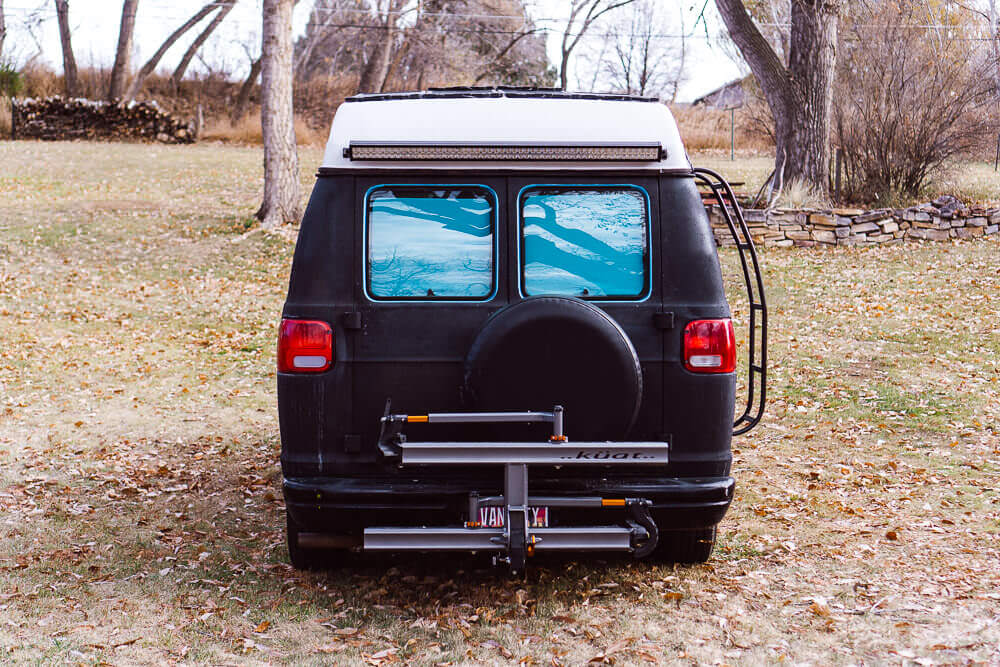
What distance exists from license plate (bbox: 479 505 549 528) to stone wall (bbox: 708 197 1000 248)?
46.7 feet

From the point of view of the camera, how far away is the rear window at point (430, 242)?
449 centimetres

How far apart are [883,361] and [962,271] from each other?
636 cm

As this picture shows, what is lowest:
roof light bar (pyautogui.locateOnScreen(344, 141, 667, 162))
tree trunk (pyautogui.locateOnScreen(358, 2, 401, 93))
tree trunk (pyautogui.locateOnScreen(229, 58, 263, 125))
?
roof light bar (pyautogui.locateOnScreen(344, 141, 667, 162))

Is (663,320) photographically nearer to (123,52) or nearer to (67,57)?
(123,52)

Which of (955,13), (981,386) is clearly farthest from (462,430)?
(955,13)

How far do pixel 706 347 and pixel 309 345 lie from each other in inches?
68.5

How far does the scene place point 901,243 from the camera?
18.4m

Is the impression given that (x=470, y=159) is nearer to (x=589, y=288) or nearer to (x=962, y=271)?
(x=589, y=288)

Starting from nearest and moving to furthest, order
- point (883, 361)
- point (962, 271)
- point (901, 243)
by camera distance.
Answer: point (883, 361) → point (962, 271) → point (901, 243)

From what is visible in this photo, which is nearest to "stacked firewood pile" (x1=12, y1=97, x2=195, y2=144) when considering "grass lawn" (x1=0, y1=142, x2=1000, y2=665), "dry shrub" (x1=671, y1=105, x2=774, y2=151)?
"dry shrub" (x1=671, y1=105, x2=774, y2=151)

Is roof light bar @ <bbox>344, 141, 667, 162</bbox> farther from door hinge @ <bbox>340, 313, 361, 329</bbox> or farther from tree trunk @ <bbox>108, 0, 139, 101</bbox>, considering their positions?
tree trunk @ <bbox>108, 0, 139, 101</bbox>

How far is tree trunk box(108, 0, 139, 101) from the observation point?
120 feet

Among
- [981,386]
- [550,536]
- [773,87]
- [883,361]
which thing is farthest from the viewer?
[773,87]

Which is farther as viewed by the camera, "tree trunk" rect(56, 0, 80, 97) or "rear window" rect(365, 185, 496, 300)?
"tree trunk" rect(56, 0, 80, 97)
